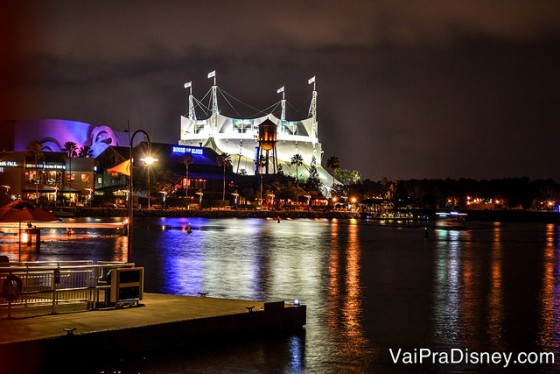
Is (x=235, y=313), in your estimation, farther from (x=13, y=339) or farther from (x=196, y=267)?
(x=196, y=267)

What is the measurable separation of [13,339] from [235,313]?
5.02 metres

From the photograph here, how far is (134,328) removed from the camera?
43.5 feet

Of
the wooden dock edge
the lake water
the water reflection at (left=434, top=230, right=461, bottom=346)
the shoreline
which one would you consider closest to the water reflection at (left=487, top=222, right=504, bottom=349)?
the lake water

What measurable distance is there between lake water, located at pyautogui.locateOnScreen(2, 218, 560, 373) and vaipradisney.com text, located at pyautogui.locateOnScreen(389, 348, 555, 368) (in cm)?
2

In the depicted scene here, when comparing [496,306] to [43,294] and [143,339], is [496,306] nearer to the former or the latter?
[143,339]

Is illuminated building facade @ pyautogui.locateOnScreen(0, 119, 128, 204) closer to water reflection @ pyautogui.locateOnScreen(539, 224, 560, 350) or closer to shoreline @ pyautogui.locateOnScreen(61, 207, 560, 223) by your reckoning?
shoreline @ pyautogui.locateOnScreen(61, 207, 560, 223)

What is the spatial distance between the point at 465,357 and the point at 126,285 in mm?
7435

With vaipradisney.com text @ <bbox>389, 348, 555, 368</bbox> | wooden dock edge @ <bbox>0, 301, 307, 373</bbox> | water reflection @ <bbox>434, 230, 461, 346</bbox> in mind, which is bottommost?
vaipradisney.com text @ <bbox>389, 348, 555, 368</bbox>

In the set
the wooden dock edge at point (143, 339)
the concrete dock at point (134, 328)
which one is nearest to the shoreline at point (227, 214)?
the concrete dock at point (134, 328)

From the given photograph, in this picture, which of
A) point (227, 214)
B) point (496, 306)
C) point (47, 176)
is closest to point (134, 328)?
point (496, 306)

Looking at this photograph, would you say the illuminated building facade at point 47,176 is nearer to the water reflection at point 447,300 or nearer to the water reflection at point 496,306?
the water reflection at point 447,300

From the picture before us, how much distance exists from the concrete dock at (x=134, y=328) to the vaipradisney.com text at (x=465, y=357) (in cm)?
305

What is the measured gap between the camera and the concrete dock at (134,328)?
1180 centimetres

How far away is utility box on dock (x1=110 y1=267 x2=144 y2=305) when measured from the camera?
15.3 metres
